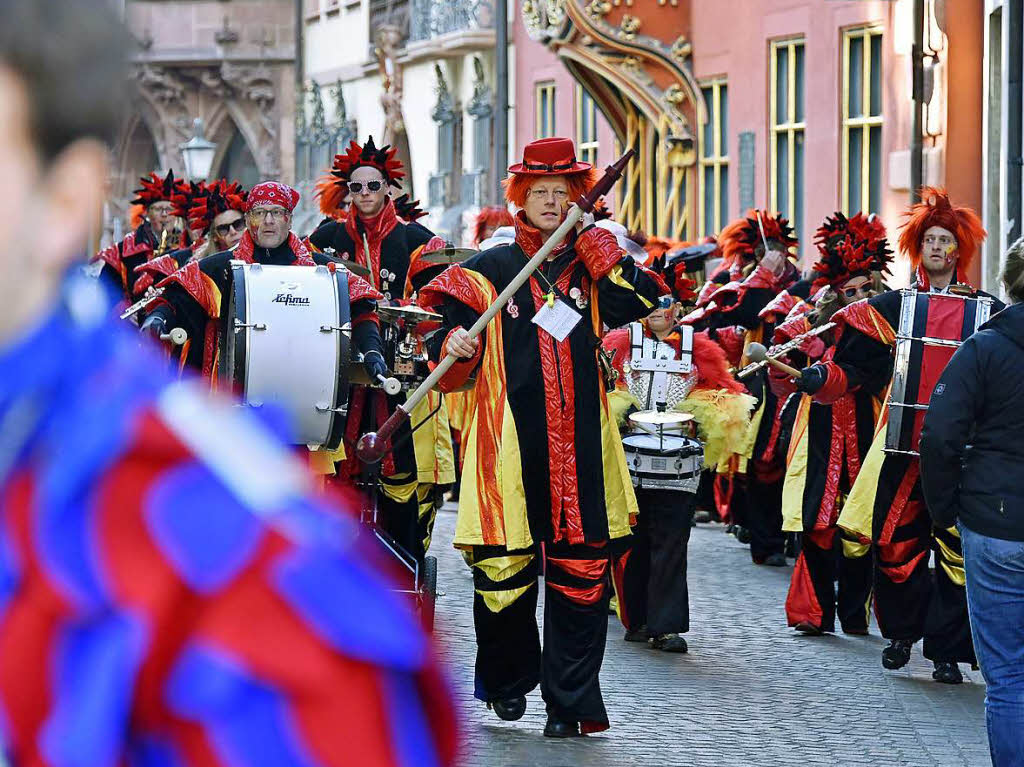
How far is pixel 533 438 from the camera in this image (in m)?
7.07

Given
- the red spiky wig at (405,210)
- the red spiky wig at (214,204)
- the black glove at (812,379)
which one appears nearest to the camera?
the black glove at (812,379)

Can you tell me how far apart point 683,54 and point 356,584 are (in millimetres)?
24466

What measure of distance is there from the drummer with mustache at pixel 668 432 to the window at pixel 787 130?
38.5 ft

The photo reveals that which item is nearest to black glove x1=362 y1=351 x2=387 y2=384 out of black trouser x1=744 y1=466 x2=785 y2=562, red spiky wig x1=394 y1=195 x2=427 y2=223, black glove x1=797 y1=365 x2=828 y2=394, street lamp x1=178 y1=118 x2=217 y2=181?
black glove x1=797 y1=365 x2=828 y2=394

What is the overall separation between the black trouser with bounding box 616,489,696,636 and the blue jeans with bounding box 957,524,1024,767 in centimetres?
325

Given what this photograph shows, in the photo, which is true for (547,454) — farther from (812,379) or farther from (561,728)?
(812,379)

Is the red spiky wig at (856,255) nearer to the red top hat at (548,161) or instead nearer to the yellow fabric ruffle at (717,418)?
the yellow fabric ruffle at (717,418)

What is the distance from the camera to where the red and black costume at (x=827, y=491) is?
9.64m

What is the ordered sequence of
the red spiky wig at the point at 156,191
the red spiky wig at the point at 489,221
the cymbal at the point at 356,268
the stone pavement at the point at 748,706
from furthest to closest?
1. the red spiky wig at the point at 489,221
2. the red spiky wig at the point at 156,191
3. the cymbal at the point at 356,268
4. the stone pavement at the point at 748,706

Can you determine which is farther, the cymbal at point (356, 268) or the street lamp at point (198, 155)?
the street lamp at point (198, 155)

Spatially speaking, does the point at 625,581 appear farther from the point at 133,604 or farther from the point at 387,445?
the point at 133,604

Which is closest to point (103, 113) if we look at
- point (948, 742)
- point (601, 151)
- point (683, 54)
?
point (948, 742)

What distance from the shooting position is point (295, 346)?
822cm

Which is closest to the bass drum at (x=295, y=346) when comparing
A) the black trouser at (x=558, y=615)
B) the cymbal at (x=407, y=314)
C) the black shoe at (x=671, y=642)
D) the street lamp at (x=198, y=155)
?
the cymbal at (x=407, y=314)
